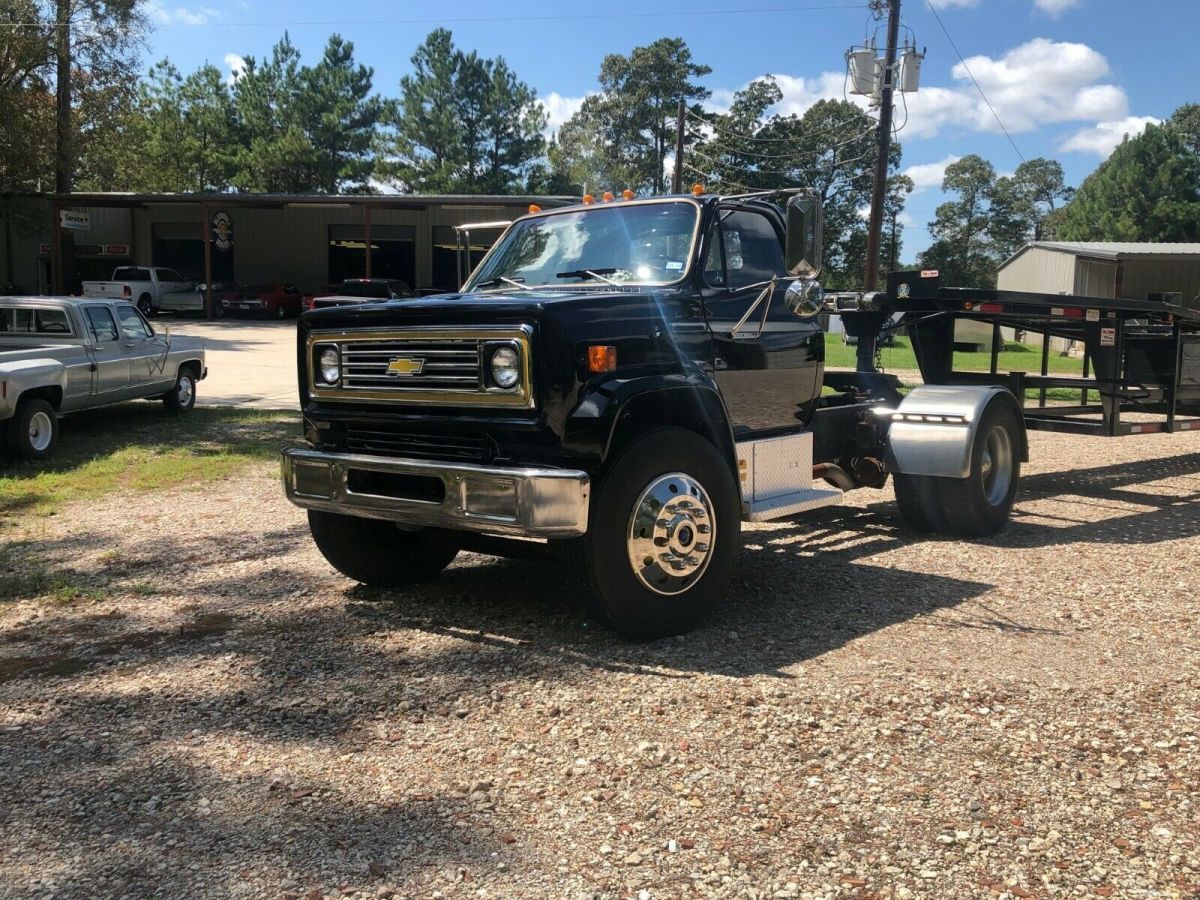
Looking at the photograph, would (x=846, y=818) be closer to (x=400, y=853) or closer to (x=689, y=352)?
(x=400, y=853)

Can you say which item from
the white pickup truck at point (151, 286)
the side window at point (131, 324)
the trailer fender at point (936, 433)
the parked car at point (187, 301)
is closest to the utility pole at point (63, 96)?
the white pickup truck at point (151, 286)

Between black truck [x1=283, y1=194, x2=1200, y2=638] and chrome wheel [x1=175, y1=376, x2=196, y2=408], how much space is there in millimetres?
8757

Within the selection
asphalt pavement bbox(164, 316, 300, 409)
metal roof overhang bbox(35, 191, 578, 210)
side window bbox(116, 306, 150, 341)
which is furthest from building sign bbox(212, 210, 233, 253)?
side window bbox(116, 306, 150, 341)

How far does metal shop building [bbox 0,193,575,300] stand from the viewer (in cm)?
4262

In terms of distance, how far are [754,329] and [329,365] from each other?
2228 millimetres

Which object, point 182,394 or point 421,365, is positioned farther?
point 182,394

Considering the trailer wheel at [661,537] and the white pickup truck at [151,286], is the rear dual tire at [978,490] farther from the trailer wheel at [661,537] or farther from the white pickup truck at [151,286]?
the white pickup truck at [151,286]

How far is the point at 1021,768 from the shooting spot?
366 cm

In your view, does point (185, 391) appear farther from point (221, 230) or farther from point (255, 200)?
point (221, 230)

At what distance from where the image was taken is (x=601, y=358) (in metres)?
4.66

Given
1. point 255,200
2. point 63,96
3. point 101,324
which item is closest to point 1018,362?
point 101,324

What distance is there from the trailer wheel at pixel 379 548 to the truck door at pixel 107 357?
717 centimetres

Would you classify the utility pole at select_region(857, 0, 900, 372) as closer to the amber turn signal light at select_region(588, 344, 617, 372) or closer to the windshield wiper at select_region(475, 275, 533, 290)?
the windshield wiper at select_region(475, 275, 533, 290)

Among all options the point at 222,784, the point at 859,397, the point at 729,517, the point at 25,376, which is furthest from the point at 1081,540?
the point at 25,376
